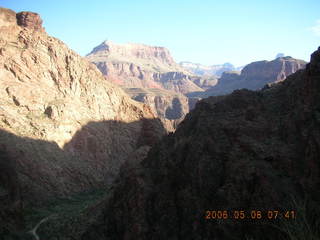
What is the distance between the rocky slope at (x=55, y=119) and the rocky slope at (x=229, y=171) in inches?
561

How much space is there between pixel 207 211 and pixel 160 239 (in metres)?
3.32

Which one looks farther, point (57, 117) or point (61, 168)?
point (57, 117)

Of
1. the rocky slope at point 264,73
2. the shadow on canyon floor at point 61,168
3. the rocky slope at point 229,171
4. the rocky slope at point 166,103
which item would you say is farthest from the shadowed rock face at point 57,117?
the rocky slope at point 264,73

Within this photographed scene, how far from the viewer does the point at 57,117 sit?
48.1 metres

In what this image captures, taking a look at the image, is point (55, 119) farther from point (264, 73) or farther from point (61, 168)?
point (264, 73)

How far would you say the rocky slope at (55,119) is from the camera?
134 ft

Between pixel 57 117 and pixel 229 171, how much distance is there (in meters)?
33.0

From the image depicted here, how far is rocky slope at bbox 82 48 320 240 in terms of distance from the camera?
1789cm

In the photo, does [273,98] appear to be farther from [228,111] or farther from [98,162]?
[98,162]

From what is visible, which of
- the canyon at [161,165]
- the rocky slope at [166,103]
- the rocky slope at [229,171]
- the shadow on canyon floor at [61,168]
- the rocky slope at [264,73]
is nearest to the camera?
the rocky slope at [229,171]
